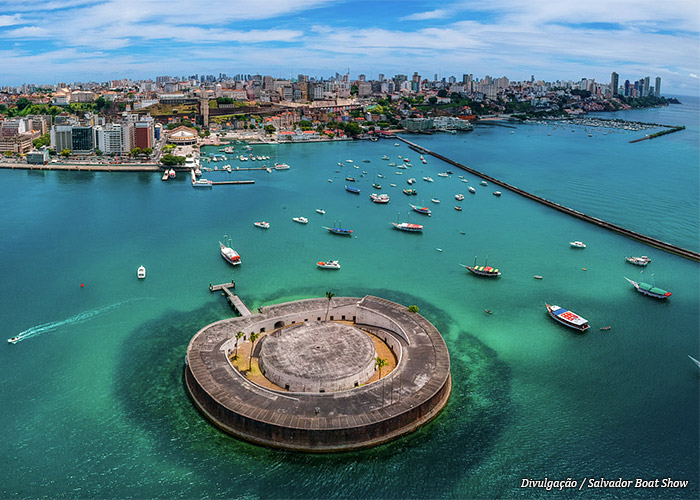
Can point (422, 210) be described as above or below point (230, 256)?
above

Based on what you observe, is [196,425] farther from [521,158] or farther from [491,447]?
[521,158]

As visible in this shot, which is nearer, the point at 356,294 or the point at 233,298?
the point at 233,298

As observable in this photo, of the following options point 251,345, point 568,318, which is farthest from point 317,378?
point 568,318

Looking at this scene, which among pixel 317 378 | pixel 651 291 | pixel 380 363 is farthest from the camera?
pixel 651 291

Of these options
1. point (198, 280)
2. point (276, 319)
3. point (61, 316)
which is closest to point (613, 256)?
point (276, 319)

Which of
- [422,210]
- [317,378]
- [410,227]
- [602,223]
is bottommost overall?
[317,378]

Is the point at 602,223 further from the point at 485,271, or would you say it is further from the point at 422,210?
the point at 485,271
